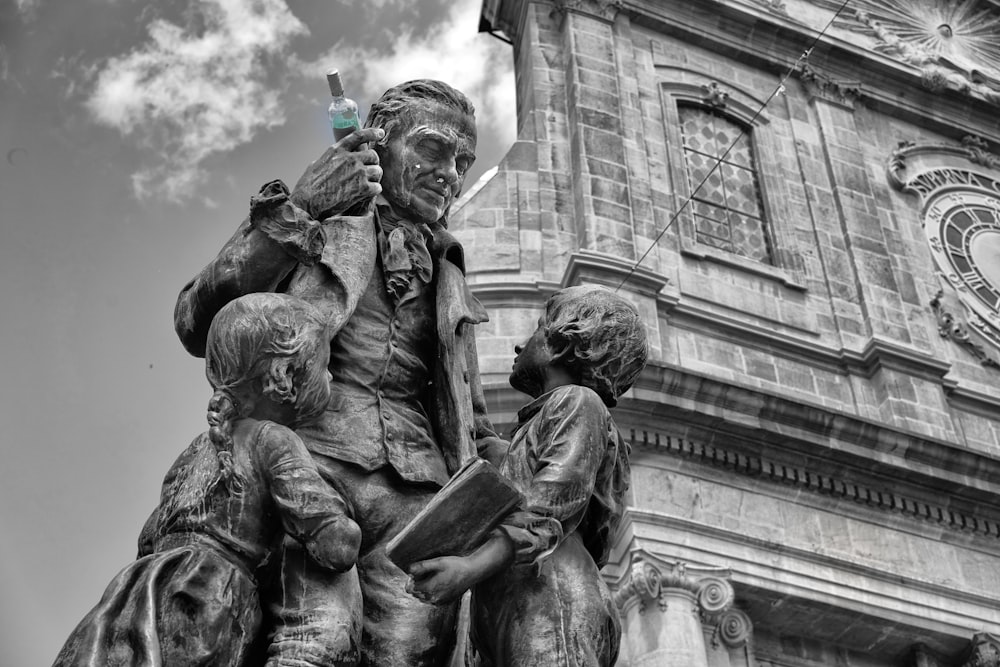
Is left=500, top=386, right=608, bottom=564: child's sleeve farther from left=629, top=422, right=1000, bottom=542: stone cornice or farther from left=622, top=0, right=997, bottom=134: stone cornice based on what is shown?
left=622, top=0, right=997, bottom=134: stone cornice

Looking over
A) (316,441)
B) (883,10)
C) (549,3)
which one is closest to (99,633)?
(316,441)

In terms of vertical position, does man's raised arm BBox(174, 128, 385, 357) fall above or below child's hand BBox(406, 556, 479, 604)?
above

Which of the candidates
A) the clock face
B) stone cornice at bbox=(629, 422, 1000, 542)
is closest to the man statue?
stone cornice at bbox=(629, 422, 1000, 542)

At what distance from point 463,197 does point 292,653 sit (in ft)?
37.8

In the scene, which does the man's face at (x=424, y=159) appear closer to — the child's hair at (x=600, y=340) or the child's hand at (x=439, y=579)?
the child's hair at (x=600, y=340)

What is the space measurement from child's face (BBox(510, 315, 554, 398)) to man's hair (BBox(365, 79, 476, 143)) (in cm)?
68

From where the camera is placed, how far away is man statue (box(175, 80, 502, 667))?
2.93m

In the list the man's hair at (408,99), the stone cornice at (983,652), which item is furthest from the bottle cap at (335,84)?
the stone cornice at (983,652)

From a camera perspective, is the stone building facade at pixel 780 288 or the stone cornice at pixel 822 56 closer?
the stone building facade at pixel 780 288

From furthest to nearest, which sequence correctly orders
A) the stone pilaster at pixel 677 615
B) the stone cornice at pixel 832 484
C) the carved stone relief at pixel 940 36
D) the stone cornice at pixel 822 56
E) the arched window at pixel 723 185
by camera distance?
the carved stone relief at pixel 940 36 < the stone cornice at pixel 822 56 < the arched window at pixel 723 185 < the stone cornice at pixel 832 484 < the stone pilaster at pixel 677 615

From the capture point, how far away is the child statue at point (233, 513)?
2.68m

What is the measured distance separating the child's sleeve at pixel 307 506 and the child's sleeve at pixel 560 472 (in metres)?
0.33

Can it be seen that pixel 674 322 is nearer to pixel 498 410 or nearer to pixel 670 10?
pixel 498 410

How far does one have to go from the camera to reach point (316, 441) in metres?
3.11
